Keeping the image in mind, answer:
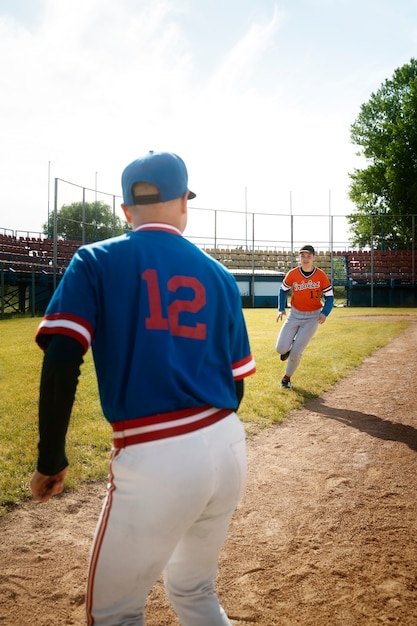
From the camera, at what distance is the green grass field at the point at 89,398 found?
15.6ft

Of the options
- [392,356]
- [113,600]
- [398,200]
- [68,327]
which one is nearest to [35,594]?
[113,600]

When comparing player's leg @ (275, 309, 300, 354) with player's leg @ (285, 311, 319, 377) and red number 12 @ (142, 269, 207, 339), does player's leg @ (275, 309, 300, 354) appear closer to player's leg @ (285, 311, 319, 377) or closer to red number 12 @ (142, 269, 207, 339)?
player's leg @ (285, 311, 319, 377)

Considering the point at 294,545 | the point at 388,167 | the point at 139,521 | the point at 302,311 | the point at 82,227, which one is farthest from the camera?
the point at 388,167

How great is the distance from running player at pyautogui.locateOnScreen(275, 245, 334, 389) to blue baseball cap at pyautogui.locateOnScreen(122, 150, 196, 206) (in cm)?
674

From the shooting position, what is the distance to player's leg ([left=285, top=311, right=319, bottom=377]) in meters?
8.41

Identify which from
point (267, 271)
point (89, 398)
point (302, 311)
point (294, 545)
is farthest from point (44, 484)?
point (267, 271)

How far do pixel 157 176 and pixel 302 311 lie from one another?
7.06 m

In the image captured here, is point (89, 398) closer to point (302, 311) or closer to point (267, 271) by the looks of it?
point (302, 311)

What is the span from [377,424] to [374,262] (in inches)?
1302

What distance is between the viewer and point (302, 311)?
861cm

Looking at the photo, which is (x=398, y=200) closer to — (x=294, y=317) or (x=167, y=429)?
(x=294, y=317)

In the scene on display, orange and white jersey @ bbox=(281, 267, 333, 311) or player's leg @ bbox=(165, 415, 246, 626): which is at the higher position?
orange and white jersey @ bbox=(281, 267, 333, 311)

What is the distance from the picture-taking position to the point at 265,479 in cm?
466

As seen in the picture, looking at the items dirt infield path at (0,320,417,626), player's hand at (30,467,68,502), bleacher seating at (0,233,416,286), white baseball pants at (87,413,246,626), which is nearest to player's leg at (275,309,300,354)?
dirt infield path at (0,320,417,626)
